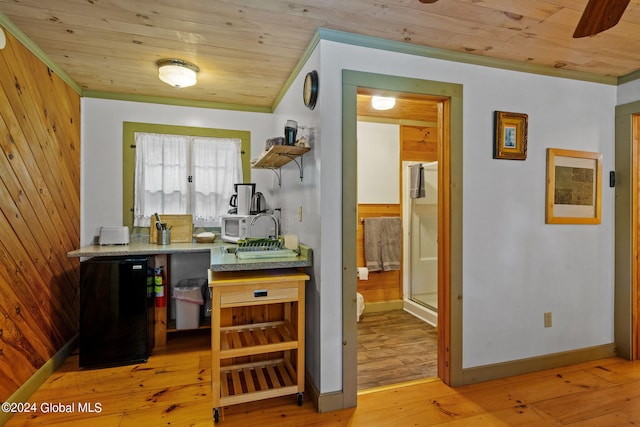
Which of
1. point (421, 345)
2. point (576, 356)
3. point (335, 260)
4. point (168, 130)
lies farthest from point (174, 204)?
point (576, 356)

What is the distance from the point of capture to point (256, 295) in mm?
2033

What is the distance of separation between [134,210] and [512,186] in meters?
3.39

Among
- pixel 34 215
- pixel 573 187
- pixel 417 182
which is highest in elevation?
pixel 417 182

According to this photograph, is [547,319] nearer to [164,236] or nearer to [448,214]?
[448,214]

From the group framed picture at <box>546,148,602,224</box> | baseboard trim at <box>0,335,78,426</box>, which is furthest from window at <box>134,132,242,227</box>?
framed picture at <box>546,148,602,224</box>

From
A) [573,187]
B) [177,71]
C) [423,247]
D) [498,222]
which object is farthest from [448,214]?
[177,71]

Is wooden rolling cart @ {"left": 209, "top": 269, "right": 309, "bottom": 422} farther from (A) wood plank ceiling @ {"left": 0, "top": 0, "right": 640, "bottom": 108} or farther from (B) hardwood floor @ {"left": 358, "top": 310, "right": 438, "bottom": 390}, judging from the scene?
(A) wood plank ceiling @ {"left": 0, "top": 0, "right": 640, "bottom": 108}

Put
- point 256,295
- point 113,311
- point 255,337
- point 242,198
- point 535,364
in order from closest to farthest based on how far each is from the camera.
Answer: point 256,295, point 255,337, point 535,364, point 113,311, point 242,198

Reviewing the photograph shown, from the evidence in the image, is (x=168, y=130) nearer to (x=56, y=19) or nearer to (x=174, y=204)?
(x=174, y=204)

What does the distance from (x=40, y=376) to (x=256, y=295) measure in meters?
1.72

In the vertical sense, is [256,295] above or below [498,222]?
below

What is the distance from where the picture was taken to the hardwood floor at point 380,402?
196 centimetres

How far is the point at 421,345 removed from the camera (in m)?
3.09

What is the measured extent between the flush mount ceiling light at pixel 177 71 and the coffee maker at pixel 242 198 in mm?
1092
